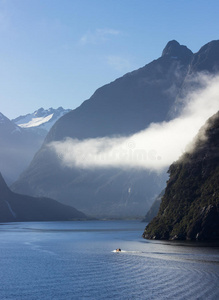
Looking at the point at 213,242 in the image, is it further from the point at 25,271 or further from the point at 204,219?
the point at 25,271

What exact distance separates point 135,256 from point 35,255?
4058 cm

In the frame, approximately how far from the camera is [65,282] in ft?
353

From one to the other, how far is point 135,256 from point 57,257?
28.6 m

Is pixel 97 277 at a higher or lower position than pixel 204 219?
A: lower

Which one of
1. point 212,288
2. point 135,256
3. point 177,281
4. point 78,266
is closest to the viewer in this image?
point 212,288

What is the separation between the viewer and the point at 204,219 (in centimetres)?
18638

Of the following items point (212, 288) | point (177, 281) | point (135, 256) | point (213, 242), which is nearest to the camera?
point (212, 288)

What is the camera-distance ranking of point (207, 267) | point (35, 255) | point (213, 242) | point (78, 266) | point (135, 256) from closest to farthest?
point (207, 267) < point (78, 266) < point (135, 256) < point (35, 255) < point (213, 242)

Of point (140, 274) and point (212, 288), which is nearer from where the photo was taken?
point (212, 288)

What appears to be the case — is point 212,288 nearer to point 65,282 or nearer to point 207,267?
point 207,267

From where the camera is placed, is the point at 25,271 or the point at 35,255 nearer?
the point at 25,271

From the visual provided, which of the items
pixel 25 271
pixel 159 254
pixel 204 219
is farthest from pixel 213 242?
pixel 25 271

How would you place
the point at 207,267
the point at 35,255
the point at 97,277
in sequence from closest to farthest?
the point at 97,277 → the point at 207,267 → the point at 35,255

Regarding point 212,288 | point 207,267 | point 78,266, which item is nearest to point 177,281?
point 212,288
